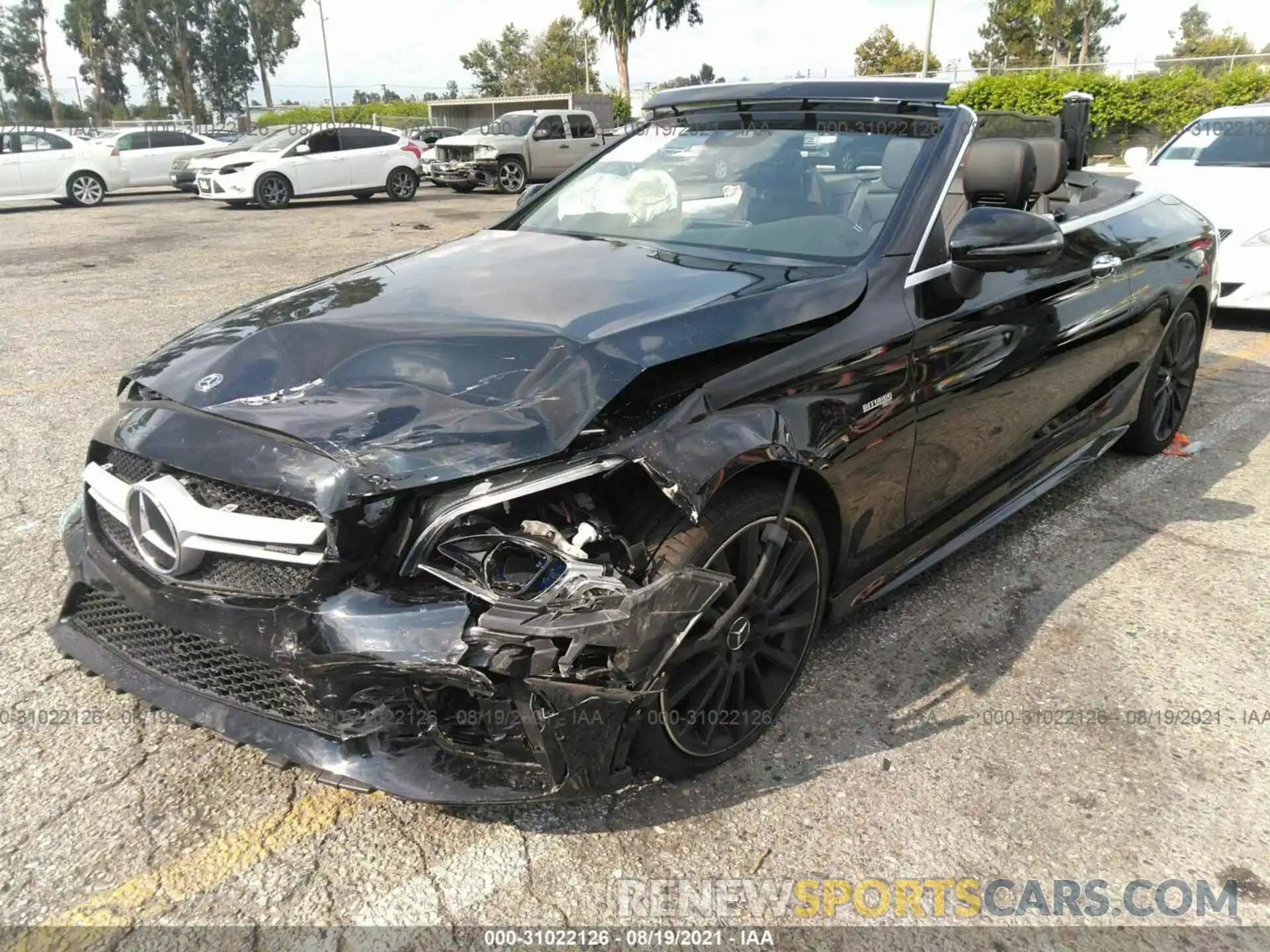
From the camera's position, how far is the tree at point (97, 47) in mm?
79812

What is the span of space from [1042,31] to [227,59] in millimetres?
69112

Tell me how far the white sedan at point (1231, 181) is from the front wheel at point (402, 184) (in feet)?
48.1

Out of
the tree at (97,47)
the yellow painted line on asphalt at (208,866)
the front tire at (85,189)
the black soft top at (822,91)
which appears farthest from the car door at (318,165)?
the tree at (97,47)

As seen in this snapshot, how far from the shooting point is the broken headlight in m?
2.04

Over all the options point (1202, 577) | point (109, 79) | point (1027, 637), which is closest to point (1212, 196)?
point (1202, 577)

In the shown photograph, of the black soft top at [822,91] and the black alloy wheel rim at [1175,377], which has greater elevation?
the black soft top at [822,91]

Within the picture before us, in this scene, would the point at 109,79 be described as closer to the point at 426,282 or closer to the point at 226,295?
the point at 226,295

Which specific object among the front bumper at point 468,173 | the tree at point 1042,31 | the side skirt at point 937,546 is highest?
the tree at point 1042,31

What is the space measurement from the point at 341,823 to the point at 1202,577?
3266mm

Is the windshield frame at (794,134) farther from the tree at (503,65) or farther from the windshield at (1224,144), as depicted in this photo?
the tree at (503,65)

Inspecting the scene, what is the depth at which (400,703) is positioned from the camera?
2041 mm

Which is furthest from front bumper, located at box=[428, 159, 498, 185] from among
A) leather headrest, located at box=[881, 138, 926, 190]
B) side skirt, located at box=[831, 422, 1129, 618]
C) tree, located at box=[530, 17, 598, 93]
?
tree, located at box=[530, 17, 598, 93]

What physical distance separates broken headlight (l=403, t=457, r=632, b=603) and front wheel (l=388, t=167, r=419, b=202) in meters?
18.9

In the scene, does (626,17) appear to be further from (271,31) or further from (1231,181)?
(271,31)
